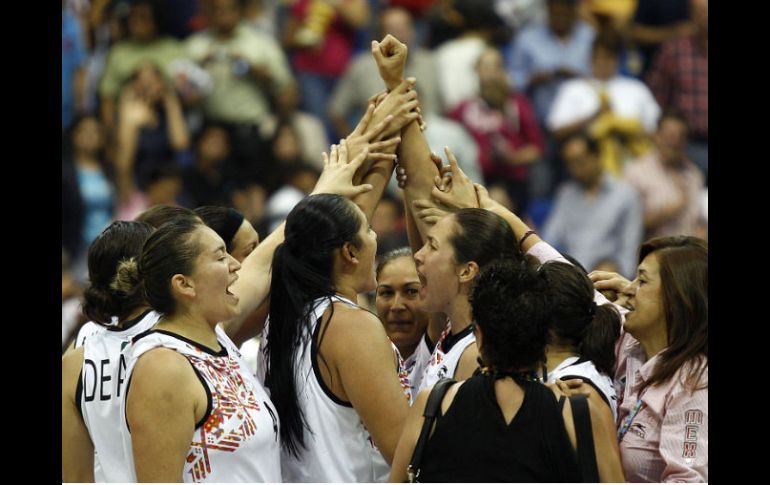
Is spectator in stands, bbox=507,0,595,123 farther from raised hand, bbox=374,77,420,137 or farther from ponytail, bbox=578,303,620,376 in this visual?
ponytail, bbox=578,303,620,376

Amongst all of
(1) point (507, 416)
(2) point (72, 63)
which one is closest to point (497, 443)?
(1) point (507, 416)

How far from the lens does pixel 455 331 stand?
3449 millimetres

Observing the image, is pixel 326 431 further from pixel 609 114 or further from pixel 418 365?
pixel 609 114

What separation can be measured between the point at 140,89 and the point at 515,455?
23.8 ft

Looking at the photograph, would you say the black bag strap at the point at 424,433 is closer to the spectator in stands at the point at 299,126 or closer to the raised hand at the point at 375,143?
the raised hand at the point at 375,143

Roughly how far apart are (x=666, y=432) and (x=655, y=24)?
708cm

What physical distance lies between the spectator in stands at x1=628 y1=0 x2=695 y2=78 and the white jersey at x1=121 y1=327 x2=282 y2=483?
23.8 ft

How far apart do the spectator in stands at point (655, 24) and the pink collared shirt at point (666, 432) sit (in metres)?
6.68

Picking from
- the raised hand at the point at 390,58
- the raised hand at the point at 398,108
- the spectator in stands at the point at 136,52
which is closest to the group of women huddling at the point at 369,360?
the raised hand at the point at 398,108

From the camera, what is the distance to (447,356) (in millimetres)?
3400
